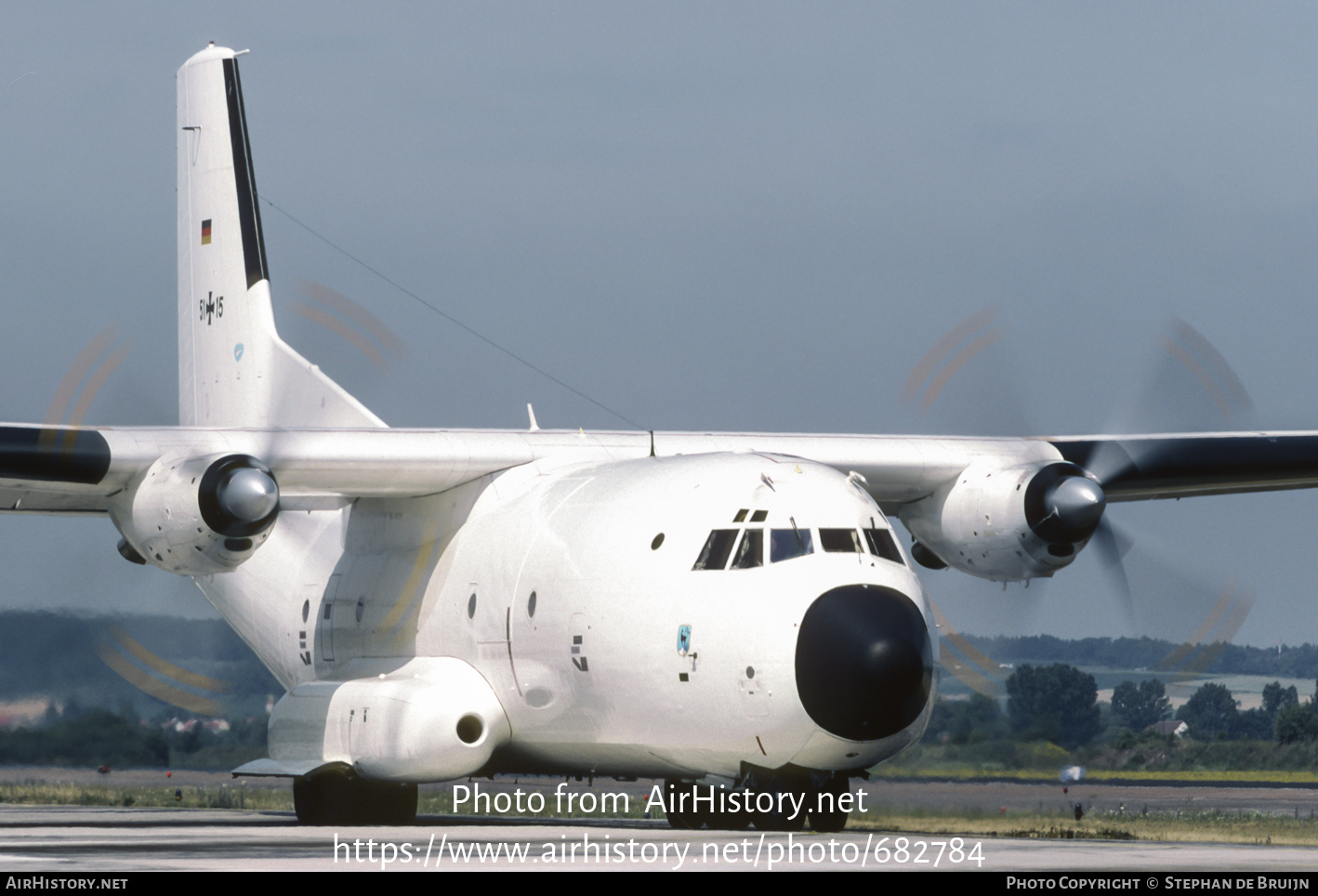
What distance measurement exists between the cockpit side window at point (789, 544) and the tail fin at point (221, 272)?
9090 mm

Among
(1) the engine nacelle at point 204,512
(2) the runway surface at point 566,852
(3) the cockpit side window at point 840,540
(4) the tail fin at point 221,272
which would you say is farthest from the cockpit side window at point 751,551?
(4) the tail fin at point 221,272

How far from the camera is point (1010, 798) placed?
26.5 metres

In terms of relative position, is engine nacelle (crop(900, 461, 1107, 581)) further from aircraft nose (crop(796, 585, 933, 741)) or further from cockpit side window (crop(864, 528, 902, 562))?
aircraft nose (crop(796, 585, 933, 741))

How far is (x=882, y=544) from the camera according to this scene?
14.0m

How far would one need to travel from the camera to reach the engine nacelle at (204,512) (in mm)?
15531

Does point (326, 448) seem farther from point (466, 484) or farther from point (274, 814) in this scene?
point (274, 814)

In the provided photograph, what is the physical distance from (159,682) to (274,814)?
167 inches

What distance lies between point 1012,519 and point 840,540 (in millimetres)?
4070

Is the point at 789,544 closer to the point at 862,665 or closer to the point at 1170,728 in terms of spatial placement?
the point at 862,665

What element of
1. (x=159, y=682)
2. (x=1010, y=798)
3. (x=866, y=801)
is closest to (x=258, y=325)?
(x=159, y=682)

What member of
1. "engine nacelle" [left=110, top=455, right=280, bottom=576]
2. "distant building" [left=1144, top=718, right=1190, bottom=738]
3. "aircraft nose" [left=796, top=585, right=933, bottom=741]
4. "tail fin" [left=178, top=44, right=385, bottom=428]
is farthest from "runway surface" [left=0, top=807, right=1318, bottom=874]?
"distant building" [left=1144, top=718, right=1190, bottom=738]

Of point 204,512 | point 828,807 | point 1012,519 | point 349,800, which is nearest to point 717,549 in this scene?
point 828,807

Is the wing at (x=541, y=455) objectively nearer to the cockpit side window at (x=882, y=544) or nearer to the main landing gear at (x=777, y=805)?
the main landing gear at (x=777, y=805)
